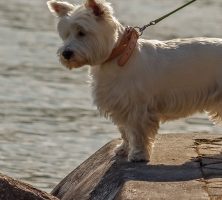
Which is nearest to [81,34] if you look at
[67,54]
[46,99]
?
[67,54]

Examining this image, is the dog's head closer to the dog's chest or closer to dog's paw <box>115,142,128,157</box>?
the dog's chest

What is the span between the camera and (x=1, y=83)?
1903cm

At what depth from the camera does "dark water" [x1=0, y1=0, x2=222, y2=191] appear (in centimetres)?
1449

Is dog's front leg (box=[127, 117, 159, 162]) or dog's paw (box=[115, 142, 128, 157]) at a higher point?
dog's front leg (box=[127, 117, 159, 162])

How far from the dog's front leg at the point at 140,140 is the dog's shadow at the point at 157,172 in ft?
0.31

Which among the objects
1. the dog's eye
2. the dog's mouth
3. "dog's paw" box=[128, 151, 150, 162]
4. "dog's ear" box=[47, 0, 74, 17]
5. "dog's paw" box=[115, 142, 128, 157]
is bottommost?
"dog's paw" box=[115, 142, 128, 157]

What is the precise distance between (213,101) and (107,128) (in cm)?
621

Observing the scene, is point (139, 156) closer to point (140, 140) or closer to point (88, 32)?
point (140, 140)

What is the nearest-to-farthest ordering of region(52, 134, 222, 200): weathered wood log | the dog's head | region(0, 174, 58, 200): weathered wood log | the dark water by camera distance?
region(52, 134, 222, 200): weathered wood log
region(0, 174, 58, 200): weathered wood log
the dog's head
the dark water

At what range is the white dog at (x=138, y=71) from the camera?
968 cm

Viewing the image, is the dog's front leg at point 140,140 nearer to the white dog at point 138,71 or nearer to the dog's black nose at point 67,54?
the white dog at point 138,71

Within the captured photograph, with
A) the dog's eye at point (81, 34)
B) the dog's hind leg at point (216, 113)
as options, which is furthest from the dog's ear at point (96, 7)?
the dog's hind leg at point (216, 113)

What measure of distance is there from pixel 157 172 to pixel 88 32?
1322 millimetres

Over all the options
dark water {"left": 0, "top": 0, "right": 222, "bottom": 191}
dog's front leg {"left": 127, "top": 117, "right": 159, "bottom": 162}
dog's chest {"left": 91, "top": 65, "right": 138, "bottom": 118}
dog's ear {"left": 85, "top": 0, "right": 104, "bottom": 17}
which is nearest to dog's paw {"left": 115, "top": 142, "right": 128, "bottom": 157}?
dog's front leg {"left": 127, "top": 117, "right": 159, "bottom": 162}
